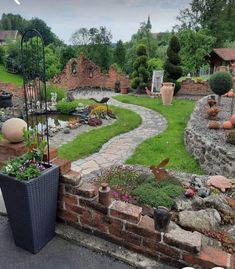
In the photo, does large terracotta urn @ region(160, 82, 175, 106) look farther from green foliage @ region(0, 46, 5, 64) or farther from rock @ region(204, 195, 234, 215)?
green foliage @ region(0, 46, 5, 64)

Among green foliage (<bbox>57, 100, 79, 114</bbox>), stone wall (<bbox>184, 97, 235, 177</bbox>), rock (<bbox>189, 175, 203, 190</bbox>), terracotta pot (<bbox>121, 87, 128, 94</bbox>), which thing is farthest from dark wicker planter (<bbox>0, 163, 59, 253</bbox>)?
terracotta pot (<bbox>121, 87, 128, 94</bbox>)

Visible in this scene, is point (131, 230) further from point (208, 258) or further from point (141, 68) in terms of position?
point (141, 68)

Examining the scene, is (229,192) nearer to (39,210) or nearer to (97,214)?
(97,214)

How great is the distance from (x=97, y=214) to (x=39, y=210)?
18.9 inches

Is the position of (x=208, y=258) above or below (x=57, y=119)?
above

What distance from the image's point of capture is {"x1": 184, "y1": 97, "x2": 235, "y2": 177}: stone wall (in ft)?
15.2

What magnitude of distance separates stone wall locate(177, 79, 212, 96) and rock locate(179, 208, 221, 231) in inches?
444

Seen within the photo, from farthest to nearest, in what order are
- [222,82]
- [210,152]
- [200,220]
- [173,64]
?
[173,64] → [222,82] → [210,152] → [200,220]

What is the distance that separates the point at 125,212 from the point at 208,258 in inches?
27.1

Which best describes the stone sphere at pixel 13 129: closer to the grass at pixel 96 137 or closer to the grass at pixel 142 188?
the grass at pixel 142 188

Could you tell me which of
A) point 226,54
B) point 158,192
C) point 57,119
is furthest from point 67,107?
point 226,54

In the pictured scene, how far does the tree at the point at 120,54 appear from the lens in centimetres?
1966

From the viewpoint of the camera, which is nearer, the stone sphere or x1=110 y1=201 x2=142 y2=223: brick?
x1=110 y1=201 x2=142 y2=223: brick

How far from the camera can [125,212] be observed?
2.22 m
